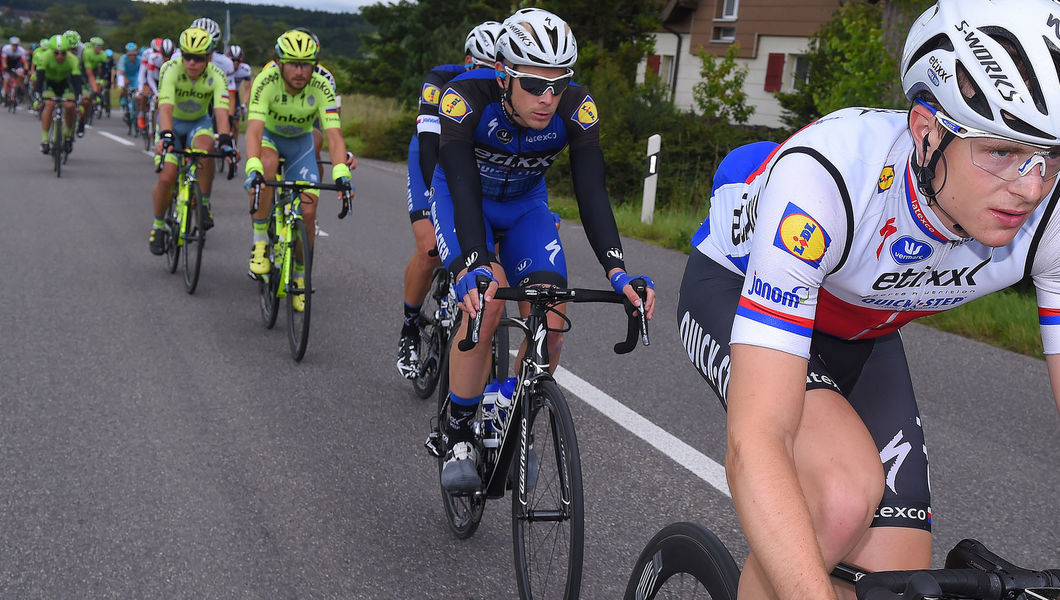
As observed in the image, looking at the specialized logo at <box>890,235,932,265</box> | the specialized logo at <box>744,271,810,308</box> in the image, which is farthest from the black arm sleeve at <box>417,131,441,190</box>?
the specialized logo at <box>744,271,810,308</box>

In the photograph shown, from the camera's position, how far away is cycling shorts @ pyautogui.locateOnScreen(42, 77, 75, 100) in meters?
17.4

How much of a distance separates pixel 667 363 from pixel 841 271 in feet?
15.4

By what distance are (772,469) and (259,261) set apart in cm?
646

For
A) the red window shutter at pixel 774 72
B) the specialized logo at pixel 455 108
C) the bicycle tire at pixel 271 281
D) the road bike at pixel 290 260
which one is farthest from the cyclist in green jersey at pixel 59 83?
the red window shutter at pixel 774 72

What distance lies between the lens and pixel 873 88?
11125 millimetres

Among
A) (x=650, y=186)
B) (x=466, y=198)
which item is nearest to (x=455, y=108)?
(x=466, y=198)

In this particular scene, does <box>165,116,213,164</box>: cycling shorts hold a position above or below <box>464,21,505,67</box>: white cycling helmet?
below

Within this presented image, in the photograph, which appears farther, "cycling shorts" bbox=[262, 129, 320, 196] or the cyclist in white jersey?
"cycling shorts" bbox=[262, 129, 320, 196]

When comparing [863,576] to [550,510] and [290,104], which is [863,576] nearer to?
[550,510]

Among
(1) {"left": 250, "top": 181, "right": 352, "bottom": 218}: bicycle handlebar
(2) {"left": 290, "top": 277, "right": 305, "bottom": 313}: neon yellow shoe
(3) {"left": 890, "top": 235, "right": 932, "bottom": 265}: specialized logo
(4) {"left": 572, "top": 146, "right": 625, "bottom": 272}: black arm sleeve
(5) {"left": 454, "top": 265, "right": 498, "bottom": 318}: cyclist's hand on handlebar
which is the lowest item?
(2) {"left": 290, "top": 277, "right": 305, "bottom": 313}: neon yellow shoe

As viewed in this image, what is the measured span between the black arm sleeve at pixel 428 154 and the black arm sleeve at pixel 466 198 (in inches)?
55.2

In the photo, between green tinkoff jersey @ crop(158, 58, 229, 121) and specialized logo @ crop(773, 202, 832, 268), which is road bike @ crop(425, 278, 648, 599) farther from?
green tinkoff jersey @ crop(158, 58, 229, 121)

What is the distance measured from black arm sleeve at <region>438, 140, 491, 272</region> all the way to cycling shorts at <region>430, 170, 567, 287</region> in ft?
1.03

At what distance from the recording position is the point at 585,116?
13.9ft
